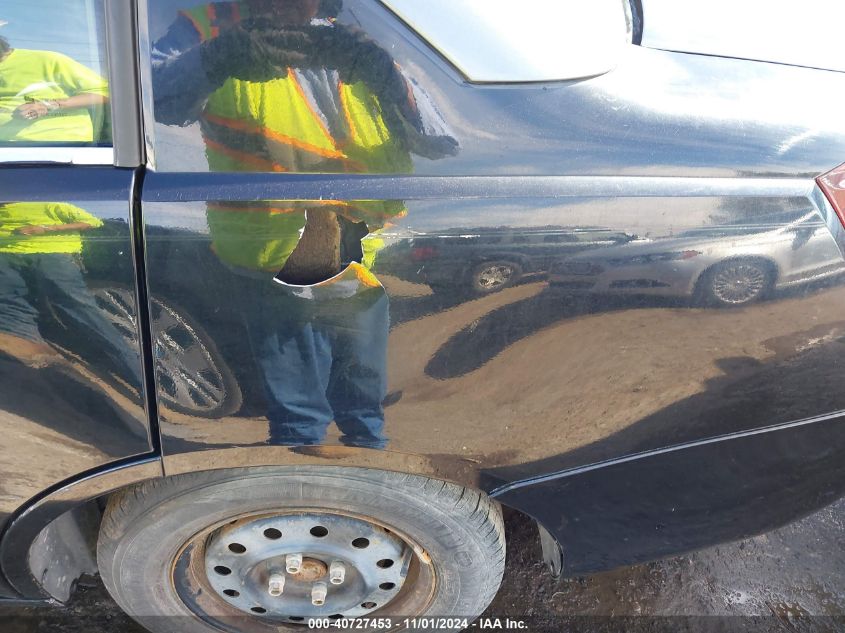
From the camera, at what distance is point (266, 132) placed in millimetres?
1229

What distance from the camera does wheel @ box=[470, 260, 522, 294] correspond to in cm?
129

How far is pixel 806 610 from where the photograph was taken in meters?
2.30

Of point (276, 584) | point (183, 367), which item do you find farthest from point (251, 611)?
point (183, 367)

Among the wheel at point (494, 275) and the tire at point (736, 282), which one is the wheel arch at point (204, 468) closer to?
the wheel at point (494, 275)

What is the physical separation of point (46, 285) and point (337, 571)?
39.7 inches

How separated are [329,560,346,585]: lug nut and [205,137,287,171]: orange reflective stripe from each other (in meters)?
1.07

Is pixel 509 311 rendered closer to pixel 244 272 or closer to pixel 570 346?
pixel 570 346

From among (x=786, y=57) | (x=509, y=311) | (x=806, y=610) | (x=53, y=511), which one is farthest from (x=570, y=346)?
(x=806, y=610)

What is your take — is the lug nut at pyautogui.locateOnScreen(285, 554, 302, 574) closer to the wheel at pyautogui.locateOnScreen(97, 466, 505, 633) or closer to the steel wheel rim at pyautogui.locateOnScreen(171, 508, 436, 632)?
the wheel at pyautogui.locateOnScreen(97, 466, 505, 633)

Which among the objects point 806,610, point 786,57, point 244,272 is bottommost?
point 806,610

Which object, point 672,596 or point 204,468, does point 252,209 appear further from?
point 672,596

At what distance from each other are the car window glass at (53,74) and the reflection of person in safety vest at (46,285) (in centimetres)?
15

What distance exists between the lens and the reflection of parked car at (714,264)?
1.30 metres

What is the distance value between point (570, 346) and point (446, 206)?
0.38 meters
